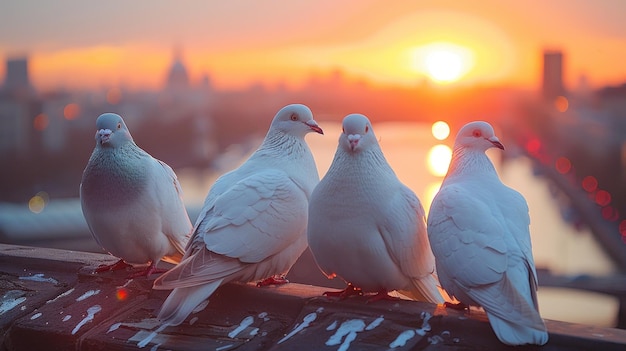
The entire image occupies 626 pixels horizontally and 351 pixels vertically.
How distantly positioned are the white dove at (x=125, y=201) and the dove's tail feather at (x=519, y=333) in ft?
8.30

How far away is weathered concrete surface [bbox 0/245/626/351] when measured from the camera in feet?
13.9

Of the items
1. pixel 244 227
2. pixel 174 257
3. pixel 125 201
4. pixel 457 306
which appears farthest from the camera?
pixel 174 257

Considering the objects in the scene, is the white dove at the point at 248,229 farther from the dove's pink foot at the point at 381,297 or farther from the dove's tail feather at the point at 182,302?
the dove's pink foot at the point at 381,297

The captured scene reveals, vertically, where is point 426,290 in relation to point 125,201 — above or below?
below

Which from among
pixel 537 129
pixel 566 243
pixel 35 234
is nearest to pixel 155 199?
pixel 35 234

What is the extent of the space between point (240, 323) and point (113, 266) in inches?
54.6

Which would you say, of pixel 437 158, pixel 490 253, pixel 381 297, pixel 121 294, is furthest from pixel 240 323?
pixel 437 158

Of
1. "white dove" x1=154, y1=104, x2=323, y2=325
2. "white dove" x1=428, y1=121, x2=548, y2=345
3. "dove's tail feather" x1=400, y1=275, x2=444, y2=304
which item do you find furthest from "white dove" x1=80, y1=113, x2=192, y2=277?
"white dove" x1=428, y1=121, x2=548, y2=345

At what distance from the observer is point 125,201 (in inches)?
218

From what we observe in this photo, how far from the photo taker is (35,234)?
3616cm

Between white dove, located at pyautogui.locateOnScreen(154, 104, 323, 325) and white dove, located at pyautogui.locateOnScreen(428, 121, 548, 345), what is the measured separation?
95 centimetres

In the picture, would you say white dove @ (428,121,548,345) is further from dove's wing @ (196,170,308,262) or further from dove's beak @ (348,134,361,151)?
dove's wing @ (196,170,308,262)

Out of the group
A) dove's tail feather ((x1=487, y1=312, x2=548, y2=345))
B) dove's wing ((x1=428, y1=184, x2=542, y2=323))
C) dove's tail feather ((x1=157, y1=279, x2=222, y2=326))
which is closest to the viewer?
dove's tail feather ((x1=487, y1=312, x2=548, y2=345))

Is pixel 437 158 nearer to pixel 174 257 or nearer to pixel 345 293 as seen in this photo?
pixel 174 257
